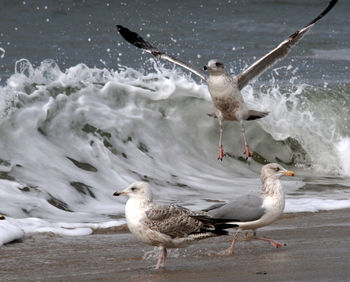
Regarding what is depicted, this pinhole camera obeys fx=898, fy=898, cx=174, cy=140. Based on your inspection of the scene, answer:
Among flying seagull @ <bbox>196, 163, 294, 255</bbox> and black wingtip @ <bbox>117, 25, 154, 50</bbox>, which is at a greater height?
black wingtip @ <bbox>117, 25, 154, 50</bbox>

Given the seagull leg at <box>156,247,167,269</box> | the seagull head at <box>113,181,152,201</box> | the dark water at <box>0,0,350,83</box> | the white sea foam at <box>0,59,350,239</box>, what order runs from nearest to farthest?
1. the seagull leg at <box>156,247,167,269</box>
2. the seagull head at <box>113,181,152,201</box>
3. the white sea foam at <box>0,59,350,239</box>
4. the dark water at <box>0,0,350,83</box>

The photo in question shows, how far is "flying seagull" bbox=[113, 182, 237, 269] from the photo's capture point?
5965 mm

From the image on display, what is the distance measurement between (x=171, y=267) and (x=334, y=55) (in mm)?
17028

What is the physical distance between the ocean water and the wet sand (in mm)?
536

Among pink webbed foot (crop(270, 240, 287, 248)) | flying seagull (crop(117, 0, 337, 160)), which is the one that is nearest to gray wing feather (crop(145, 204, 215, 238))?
pink webbed foot (crop(270, 240, 287, 248))

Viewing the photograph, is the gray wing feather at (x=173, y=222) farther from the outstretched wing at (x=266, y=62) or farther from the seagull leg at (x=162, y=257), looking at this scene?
the outstretched wing at (x=266, y=62)

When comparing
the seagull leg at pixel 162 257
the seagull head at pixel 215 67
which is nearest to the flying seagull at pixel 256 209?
the seagull leg at pixel 162 257

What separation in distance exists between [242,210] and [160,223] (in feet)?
3.23

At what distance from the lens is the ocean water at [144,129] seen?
9547 mm

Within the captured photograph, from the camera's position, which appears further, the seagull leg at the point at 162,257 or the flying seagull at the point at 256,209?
the flying seagull at the point at 256,209

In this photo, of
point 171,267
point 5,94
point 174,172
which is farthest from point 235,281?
point 5,94

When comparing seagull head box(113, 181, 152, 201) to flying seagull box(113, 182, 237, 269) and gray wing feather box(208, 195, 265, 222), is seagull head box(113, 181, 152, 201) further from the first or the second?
gray wing feather box(208, 195, 265, 222)

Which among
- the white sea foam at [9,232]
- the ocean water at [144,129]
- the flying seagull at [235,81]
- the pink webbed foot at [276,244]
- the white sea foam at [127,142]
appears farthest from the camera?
the flying seagull at [235,81]

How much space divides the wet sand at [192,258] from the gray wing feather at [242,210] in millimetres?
245
